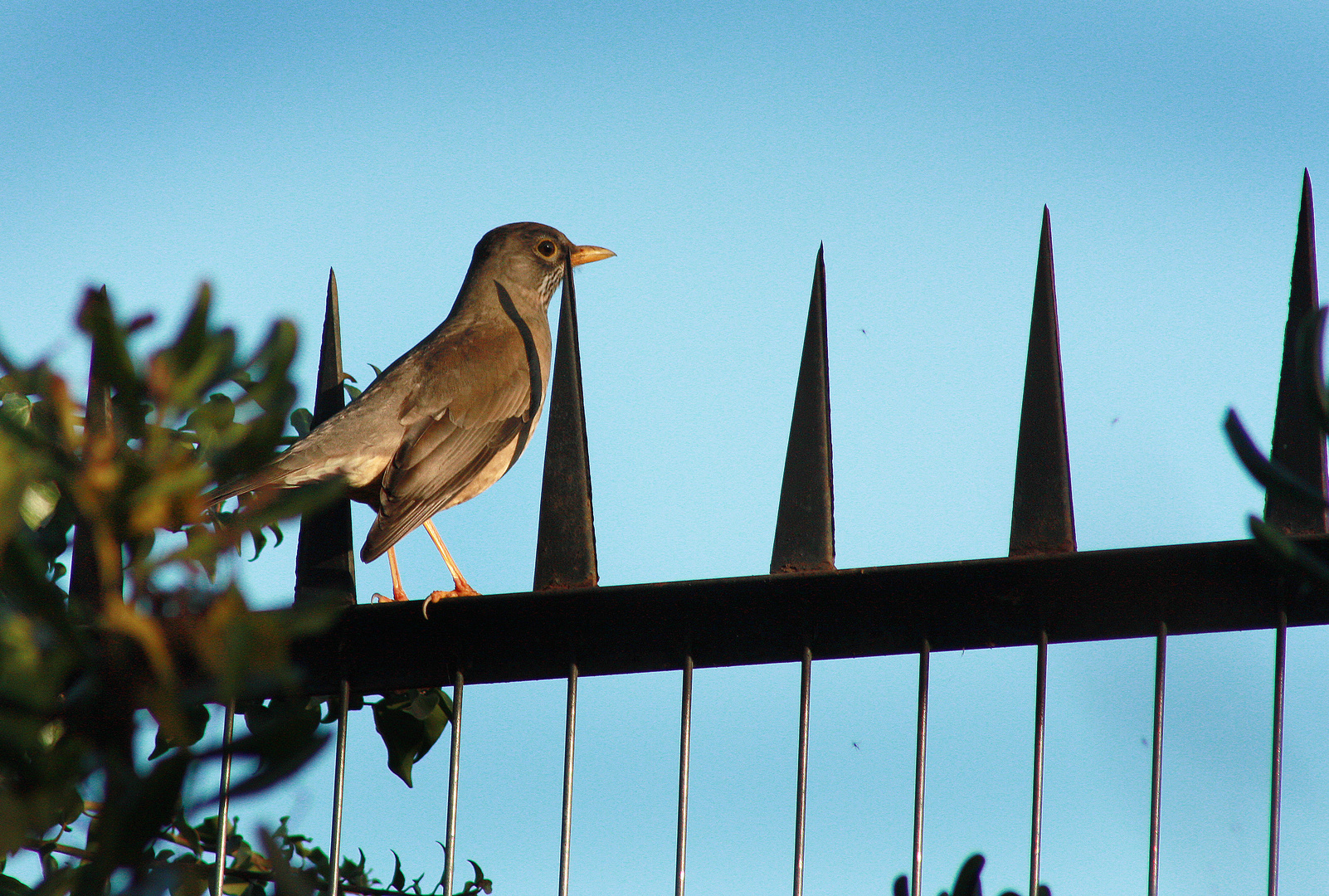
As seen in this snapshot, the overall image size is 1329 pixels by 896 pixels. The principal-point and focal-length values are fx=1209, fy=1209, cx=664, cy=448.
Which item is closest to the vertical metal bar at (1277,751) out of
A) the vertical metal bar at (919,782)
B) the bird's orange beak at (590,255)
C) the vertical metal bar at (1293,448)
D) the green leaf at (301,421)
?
the vertical metal bar at (1293,448)

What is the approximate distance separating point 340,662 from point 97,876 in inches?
78.3

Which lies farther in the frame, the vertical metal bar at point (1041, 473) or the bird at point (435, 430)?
the bird at point (435, 430)

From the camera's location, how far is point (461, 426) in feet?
18.8

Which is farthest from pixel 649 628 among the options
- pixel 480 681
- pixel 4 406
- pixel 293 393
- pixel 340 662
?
pixel 4 406

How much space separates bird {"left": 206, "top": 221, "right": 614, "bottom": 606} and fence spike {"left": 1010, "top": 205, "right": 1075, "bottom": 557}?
8.60 ft

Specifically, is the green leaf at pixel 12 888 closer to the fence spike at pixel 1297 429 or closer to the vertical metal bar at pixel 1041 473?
the vertical metal bar at pixel 1041 473

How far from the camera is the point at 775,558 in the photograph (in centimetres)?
238

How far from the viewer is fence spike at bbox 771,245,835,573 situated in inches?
93.1

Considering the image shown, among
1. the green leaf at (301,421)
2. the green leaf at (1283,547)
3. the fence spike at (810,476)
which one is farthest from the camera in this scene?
the green leaf at (301,421)

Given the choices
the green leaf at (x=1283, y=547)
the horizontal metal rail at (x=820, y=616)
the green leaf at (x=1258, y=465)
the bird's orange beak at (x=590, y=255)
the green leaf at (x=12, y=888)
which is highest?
the bird's orange beak at (x=590, y=255)

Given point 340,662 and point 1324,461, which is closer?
point 1324,461

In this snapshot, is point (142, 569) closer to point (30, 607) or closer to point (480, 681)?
point (30, 607)

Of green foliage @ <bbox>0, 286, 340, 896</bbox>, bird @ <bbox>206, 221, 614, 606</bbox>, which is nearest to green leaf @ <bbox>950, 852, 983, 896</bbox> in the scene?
green foliage @ <bbox>0, 286, 340, 896</bbox>

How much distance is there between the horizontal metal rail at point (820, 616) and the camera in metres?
2.09
